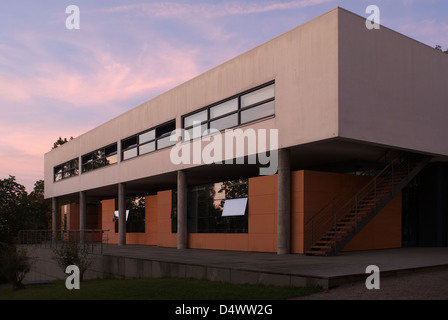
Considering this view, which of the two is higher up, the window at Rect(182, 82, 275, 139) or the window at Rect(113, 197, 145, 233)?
the window at Rect(182, 82, 275, 139)

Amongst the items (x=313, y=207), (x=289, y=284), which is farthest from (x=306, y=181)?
(x=289, y=284)

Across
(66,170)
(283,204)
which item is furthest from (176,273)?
(66,170)

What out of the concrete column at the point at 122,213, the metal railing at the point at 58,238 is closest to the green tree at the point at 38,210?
the metal railing at the point at 58,238

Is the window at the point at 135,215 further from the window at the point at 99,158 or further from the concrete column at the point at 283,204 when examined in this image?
the concrete column at the point at 283,204

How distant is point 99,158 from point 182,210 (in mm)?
10483

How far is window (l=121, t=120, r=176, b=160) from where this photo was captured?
22.2m

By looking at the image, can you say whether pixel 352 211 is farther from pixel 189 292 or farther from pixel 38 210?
pixel 38 210

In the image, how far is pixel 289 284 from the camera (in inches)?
344

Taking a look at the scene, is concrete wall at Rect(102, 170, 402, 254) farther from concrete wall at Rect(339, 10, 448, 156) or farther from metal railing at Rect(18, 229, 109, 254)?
metal railing at Rect(18, 229, 109, 254)

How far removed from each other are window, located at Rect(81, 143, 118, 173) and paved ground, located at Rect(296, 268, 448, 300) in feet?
67.0

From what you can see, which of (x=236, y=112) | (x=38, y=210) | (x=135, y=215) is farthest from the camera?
(x=38, y=210)

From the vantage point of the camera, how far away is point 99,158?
96.3ft

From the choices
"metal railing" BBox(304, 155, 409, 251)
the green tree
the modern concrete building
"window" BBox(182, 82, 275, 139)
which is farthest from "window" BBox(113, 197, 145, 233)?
"metal railing" BBox(304, 155, 409, 251)

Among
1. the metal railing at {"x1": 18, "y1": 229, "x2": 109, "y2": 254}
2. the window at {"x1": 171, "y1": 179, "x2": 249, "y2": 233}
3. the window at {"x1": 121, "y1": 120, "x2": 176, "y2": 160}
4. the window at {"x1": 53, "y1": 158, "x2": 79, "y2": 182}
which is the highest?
the window at {"x1": 121, "y1": 120, "x2": 176, "y2": 160}
